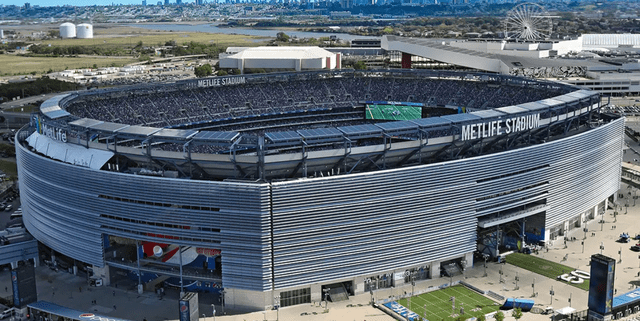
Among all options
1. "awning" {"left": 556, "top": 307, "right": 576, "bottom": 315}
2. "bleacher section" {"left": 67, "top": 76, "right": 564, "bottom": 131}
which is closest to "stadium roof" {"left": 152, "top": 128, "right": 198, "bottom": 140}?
"awning" {"left": 556, "top": 307, "right": 576, "bottom": 315}

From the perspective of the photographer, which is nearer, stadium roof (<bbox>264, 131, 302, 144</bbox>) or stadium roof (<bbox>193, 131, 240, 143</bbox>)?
stadium roof (<bbox>193, 131, 240, 143</bbox>)

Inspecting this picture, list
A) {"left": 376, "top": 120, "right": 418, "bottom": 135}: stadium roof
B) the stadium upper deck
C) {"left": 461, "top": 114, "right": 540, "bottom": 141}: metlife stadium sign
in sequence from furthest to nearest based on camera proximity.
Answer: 1. {"left": 461, "top": 114, "right": 540, "bottom": 141}: metlife stadium sign
2. {"left": 376, "top": 120, "right": 418, "bottom": 135}: stadium roof
3. the stadium upper deck

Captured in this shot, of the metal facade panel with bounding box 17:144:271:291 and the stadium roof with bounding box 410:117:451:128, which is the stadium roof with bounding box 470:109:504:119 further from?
the metal facade panel with bounding box 17:144:271:291

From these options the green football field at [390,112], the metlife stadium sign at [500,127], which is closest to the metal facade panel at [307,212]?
the metlife stadium sign at [500,127]

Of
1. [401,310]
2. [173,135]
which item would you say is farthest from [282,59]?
[401,310]

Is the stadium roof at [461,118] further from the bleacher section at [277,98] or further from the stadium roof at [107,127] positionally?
the bleacher section at [277,98]

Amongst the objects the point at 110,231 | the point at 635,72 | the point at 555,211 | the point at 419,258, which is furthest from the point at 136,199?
the point at 635,72
